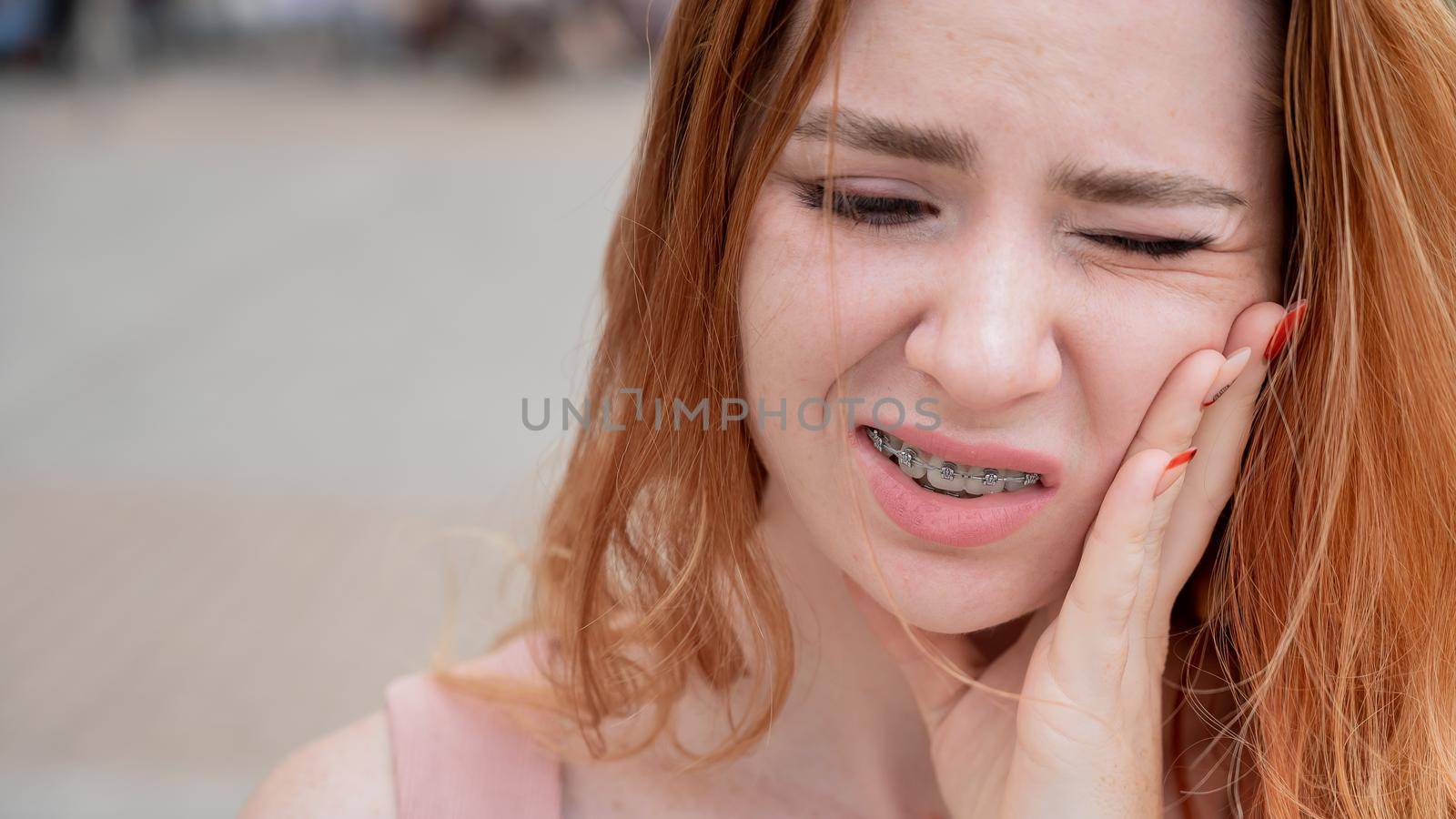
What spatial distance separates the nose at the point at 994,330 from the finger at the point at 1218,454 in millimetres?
216

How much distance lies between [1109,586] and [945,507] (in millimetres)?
167

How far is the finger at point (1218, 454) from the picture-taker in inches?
46.5

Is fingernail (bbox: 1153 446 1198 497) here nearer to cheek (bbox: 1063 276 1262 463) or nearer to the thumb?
cheek (bbox: 1063 276 1262 463)

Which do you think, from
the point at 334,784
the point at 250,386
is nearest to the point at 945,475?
the point at 334,784

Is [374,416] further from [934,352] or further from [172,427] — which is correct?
[934,352]

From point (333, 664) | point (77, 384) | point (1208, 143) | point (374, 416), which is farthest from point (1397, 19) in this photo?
point (77, 384)

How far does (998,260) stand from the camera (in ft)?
3.54

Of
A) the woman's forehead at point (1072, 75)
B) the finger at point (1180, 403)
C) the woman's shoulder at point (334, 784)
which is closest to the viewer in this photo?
the woman's forehead at point (1072, 75)

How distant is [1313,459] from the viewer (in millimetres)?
1242

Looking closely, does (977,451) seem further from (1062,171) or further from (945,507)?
(1062,171)

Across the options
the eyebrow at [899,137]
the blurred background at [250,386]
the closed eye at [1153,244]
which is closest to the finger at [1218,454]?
the closed eye at [1153,244]

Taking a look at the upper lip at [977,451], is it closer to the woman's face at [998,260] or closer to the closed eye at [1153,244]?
the woman's face at [998,260]

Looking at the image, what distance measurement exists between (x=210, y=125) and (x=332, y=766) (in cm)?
840

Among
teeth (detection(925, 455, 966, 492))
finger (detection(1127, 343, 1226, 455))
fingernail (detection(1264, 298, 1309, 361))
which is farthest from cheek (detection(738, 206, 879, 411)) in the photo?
fingernail (detection(1264, 298, 1309, 361))
